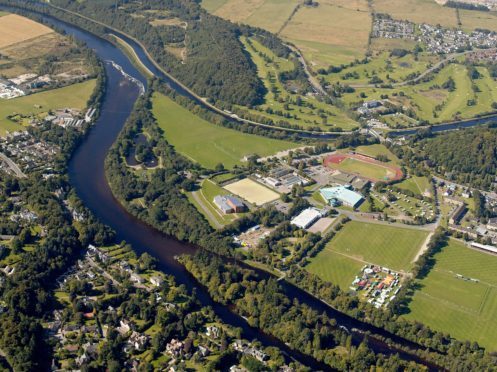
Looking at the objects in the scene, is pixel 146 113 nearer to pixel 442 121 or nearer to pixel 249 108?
pixel 249 108

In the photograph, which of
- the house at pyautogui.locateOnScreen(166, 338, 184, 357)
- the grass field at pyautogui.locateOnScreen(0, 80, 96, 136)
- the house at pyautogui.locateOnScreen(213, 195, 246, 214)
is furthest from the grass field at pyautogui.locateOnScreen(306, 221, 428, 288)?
the grass field at pyautogui.locateOnScreen(0, 80, 96, 136)

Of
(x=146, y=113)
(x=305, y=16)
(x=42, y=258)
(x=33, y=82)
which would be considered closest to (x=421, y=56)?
(x=305, y=16)

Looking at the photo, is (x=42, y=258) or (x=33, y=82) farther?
(x=33, y=82)

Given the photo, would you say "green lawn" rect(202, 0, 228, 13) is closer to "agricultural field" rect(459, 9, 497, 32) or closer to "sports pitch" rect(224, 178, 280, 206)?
"agricultural field" rect(459, 9, 497, 32)

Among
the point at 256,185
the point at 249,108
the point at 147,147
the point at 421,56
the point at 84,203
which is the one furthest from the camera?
the point at 421,56

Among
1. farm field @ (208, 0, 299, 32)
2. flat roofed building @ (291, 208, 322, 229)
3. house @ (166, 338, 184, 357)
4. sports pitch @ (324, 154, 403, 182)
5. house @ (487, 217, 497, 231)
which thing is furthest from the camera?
farm field @ (208, 0, 299, 32)

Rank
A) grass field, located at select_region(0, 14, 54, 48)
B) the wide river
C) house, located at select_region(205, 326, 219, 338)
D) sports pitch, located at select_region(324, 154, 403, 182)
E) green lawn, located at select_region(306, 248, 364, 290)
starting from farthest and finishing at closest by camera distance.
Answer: grass field, located at select_region(0, 14, 54, 48) < sports pitch, located at select_region(324, 154, 403, 182) < green lawn, located at select_region(306, 248, 364, 290) < the wide river < house, located at select_region(205, 326, 219, 338)

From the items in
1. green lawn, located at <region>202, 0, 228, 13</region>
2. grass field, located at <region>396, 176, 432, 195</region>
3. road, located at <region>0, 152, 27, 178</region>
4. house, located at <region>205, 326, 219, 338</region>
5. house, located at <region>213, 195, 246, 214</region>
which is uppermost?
green lawn, located at <region>202, 0, 228, 13</region>
